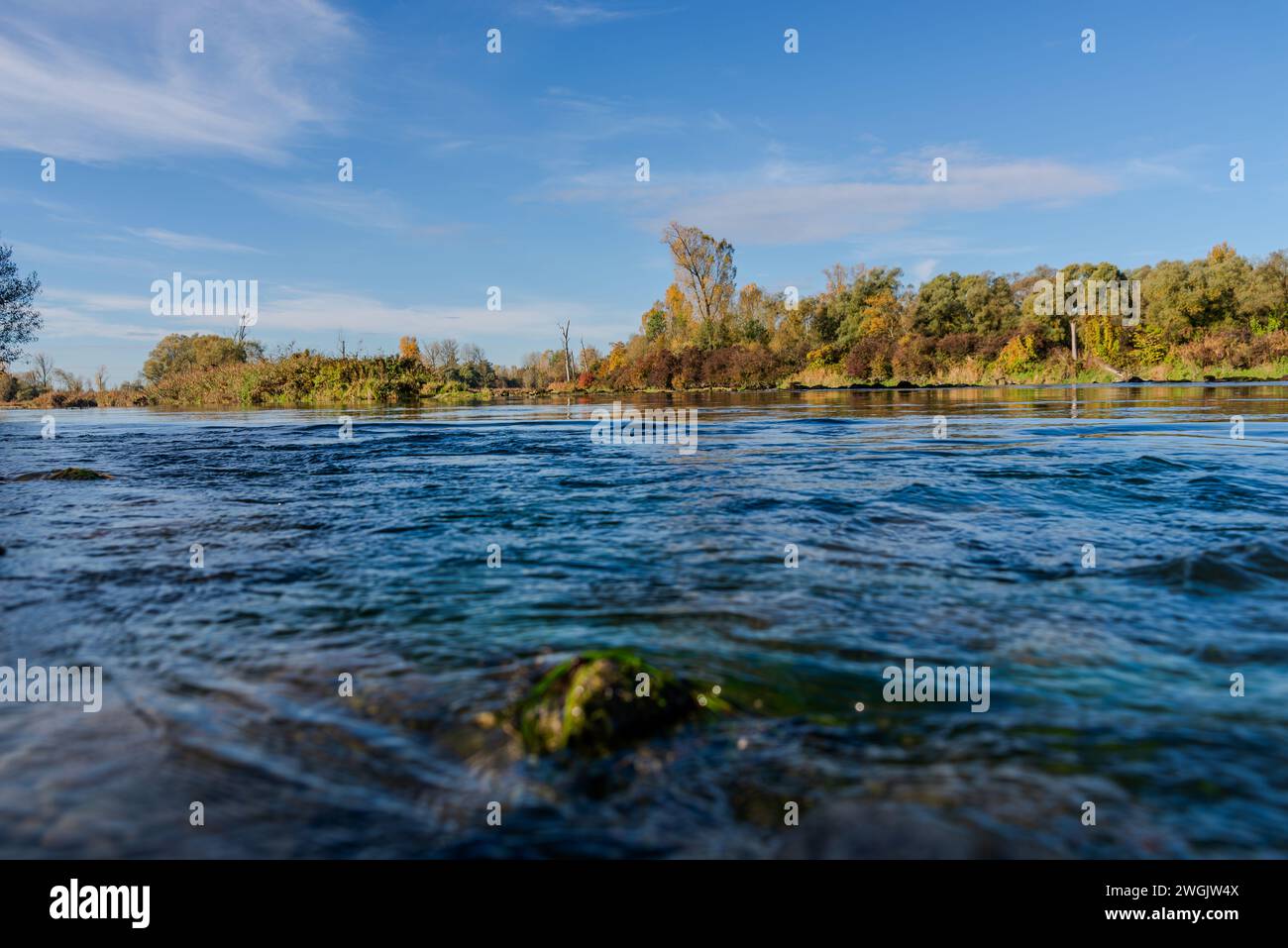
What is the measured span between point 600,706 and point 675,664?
0.78m

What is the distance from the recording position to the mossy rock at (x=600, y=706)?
2.90 metres

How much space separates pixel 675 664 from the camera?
12.1ft

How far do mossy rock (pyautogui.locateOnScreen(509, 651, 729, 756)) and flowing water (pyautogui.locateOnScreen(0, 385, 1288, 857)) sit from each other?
110 mm

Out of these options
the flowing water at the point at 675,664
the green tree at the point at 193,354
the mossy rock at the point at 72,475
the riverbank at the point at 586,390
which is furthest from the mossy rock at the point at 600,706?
the green tree at the point at 193,354

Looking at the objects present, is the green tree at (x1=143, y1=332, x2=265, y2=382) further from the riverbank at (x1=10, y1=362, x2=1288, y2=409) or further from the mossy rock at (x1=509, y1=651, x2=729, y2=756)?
the mossy rock at (x1=509, y1=651, x2=729, y2=756)

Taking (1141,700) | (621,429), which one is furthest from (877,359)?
(1141,700)

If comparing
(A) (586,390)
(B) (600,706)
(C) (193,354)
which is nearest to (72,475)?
(B) (600,706)

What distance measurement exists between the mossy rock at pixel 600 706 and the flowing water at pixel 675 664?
0.36 feet

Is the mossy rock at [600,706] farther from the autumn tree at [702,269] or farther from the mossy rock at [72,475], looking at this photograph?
the autumn tree at [702,269]

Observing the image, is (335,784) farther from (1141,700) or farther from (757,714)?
(1141,700)

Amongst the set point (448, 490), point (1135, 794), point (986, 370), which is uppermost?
point (986, 370)

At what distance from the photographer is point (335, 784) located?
2.61 m

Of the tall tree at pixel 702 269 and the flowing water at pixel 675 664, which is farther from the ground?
the tall tree at pixel 702 269

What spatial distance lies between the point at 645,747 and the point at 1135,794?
67.4 inches
